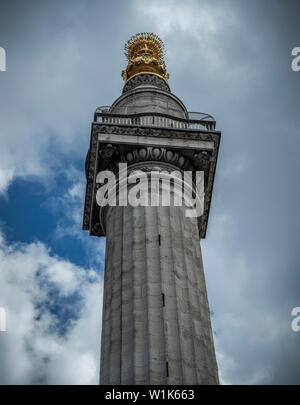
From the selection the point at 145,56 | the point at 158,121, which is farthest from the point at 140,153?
the point at 145,56

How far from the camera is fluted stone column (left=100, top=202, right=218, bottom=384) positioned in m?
19.2

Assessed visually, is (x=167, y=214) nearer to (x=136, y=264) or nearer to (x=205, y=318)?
(x=136, y=264)

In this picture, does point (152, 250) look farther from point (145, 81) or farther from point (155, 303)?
point (145, 81)

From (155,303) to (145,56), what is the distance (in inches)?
840

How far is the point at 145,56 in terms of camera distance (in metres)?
37.7

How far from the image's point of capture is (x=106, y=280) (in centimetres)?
2355

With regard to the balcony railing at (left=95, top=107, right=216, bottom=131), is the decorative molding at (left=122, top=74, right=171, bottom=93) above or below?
above

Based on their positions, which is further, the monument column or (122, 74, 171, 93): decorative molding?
(122, 74, 171, 93): decorative molding

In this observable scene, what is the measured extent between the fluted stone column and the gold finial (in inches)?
539

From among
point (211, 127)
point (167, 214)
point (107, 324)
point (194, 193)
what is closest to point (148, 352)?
point (107, 324)

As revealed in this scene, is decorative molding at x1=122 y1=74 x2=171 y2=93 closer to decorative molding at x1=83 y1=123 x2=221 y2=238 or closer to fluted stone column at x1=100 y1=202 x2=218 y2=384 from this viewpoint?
decorative molding at x1=83 y1=123 x2=221 y2=238

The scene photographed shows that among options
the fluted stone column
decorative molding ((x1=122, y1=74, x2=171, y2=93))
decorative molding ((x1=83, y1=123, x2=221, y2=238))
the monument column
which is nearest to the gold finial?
decorative molding ((x1=122, y1=74, x2=171, y2=93))
